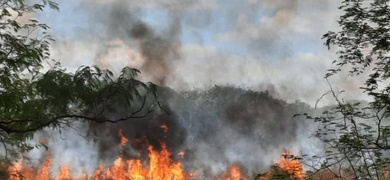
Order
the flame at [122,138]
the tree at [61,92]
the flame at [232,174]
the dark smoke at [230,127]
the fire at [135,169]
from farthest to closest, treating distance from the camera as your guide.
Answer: the dark smoke at [230,127], the flame at [232,174], the flame at [122,138], the fire at [135,169], the tree at [61,92]

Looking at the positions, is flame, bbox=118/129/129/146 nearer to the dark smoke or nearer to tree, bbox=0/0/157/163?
the dark smoke

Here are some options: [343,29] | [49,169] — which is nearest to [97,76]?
[343,29]

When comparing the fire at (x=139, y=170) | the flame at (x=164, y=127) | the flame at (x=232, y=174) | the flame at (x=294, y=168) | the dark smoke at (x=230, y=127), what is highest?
the dark smoke at (x=230, y=127)

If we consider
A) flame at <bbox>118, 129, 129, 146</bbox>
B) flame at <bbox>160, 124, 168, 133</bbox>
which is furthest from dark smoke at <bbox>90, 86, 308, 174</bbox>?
flame at <bbox>118, 129, 129, 146</bbox>

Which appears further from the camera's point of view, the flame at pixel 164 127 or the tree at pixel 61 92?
the flame at pixel 164 127

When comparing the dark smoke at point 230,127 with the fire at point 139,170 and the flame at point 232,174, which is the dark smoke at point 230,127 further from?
the fire at point 139,170

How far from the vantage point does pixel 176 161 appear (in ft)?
109

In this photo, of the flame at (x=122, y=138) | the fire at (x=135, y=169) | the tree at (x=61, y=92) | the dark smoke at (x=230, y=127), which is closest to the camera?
the tree at (x=61, y=92)

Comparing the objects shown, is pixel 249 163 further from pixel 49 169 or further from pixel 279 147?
pixel 49 169

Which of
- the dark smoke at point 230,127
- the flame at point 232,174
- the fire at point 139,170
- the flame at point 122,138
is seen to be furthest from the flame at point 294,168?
the flame at point 232,174

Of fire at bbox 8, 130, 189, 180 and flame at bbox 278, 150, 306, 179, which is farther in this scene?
fire at bbox 8, 130, 189, 180

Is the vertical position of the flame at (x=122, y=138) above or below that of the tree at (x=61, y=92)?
above

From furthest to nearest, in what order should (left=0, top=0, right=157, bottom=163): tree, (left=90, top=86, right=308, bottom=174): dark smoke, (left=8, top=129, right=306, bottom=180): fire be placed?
(left=90, top=86, right=308, bottom=174): dark smoke < (left=8, top=129, right=306, bottom=180): fire < (left=0, top=0, right=157, bottom=163): tree

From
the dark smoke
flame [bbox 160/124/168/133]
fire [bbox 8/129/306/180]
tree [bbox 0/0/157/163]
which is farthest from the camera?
the dark smoke
